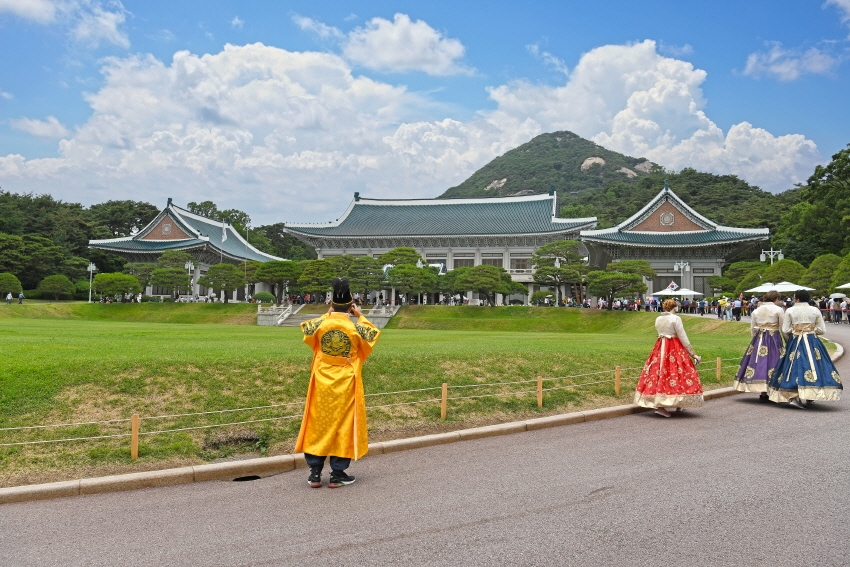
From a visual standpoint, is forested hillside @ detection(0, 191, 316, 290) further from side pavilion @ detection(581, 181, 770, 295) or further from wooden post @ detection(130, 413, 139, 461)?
wooden post @ detection(130, 413, 139, 461)

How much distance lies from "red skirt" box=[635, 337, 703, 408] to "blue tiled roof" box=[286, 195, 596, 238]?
144ft

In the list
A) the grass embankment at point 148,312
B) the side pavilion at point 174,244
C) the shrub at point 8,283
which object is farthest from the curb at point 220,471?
the side pavilion at point 174,244

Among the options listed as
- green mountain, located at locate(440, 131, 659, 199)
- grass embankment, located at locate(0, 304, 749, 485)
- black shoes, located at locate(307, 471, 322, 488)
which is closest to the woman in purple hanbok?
grass embankment, located at locate(0, 304, 749, 485)

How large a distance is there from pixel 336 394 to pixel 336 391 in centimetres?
3

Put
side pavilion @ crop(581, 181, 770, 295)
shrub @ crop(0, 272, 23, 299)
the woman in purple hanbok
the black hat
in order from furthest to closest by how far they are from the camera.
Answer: side pavilion @ crop(581, 181, 770, 295)
shrub @ crop(0, 272, 23, 299)
the woman in purple hanbok
the black hat

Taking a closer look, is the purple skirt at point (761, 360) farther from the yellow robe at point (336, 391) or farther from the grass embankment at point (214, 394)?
the yellow robe at point (336, 391)

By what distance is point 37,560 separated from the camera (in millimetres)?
4438

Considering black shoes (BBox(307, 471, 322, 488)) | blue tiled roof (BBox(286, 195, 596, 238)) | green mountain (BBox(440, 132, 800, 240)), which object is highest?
green mountain (BBox(440, 132, 800, 240))

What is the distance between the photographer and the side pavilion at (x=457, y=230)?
178 feet

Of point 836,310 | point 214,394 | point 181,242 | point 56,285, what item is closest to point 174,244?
point 181,242

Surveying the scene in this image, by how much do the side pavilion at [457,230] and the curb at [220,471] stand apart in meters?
45.3

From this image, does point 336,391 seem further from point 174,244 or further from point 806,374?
point 174,244

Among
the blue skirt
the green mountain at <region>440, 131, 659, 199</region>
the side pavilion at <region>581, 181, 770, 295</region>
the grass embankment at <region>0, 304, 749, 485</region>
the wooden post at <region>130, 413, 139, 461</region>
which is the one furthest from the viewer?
the green mountain at <region>440, 131, 659, 199</region>

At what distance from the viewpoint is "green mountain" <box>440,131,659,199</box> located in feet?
405
